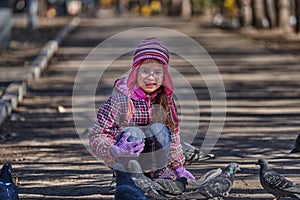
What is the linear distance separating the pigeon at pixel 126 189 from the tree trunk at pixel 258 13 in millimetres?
31626

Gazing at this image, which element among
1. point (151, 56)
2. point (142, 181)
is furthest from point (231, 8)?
point (142, 181)

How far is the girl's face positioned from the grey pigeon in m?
0.77

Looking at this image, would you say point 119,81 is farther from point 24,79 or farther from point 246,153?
point 24,79

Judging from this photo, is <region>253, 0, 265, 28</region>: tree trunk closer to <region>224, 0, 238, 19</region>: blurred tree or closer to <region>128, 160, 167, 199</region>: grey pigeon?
<region>224, 0, 238, 19</region>: blurred tree

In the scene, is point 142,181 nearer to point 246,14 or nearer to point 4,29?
point 4,29

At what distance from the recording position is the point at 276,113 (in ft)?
45.1

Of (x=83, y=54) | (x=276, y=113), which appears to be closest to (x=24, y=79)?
(x=276, y=113)

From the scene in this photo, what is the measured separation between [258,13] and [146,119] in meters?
31.1

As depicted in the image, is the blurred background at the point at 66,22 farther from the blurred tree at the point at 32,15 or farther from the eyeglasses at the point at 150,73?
the eyeglasses at the point at 150,73

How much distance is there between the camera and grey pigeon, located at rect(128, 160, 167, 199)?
6.81m

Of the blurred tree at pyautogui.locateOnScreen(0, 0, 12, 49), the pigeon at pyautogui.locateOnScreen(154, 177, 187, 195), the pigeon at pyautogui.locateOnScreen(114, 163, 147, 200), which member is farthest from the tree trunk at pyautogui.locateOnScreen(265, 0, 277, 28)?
the pigeon at pyautogui.locateOnScreen(114, 163, 147, 200)

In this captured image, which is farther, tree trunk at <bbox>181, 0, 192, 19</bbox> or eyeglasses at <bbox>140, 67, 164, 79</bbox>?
tree trunk at <bbox>181, 0, 192, 19</bbox>

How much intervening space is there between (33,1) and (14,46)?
22.0 feet

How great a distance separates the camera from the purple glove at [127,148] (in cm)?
704
